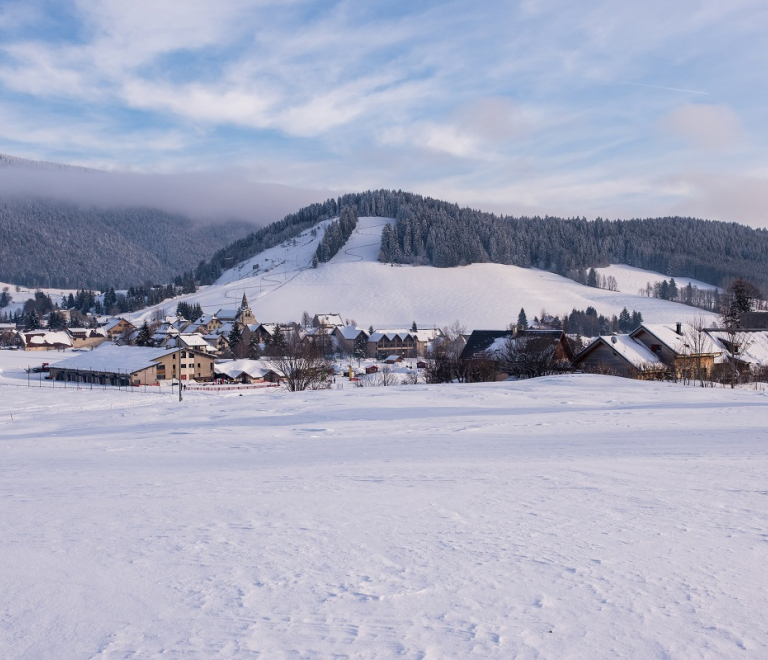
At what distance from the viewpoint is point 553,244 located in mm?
168500

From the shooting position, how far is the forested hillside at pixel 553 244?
15688 cm

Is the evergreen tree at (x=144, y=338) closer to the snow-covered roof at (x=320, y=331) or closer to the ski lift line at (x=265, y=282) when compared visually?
the snow-covered roof at (x=320, y=331)

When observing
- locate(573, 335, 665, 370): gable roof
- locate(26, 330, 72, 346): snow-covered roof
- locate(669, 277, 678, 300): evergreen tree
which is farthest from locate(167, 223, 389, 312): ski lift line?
locate(573, 335, 665, 370): gable roof

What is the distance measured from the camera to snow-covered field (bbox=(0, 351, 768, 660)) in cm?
407

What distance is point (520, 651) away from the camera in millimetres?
3850

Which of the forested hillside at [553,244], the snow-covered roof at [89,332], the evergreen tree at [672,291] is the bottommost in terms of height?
the snow-covered roof at [89,332]

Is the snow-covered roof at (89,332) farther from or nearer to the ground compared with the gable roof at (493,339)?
farther from the ground

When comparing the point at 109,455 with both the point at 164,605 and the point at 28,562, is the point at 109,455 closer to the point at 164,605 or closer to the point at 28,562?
the point at 28,562

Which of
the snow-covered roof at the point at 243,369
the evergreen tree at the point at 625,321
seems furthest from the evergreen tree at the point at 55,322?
the evergreen tree at the point at 625,321

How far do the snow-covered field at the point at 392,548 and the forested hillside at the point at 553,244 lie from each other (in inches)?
5693

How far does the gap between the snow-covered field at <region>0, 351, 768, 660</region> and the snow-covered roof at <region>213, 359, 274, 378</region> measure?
46519 mm

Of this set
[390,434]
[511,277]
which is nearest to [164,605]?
[390,434]

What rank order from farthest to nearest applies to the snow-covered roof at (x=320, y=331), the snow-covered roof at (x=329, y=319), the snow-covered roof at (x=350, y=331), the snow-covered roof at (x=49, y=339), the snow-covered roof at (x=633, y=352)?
the snow-covered roof at (x=329, y=319)
the snow-covered roof at (x=350, y=331)
the snow-covered roof at (x=320, y=331)
the snow-covered roof at (x=49, y=339)
the snow-covered roof at (x=633, y=352)

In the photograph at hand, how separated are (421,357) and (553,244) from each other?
308 feet
